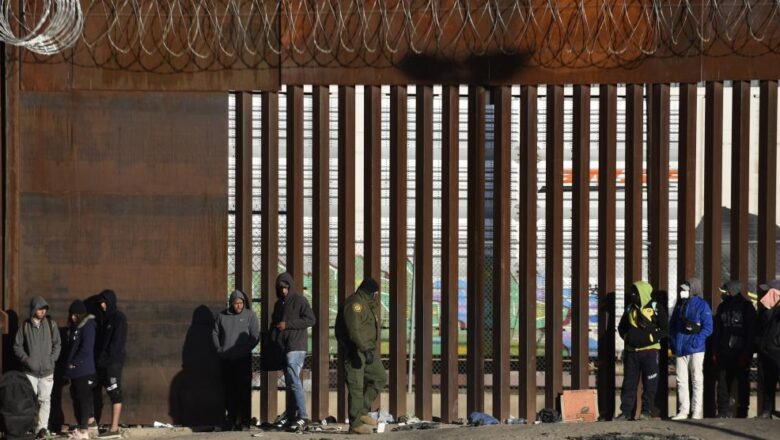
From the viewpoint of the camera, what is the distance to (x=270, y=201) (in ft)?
38.7

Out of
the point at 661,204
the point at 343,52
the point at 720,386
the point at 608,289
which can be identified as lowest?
the point at 720,386

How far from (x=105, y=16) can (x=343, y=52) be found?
2301mm

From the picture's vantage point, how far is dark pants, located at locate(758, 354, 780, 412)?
11031 millimetres

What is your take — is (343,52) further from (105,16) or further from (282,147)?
(282,147)

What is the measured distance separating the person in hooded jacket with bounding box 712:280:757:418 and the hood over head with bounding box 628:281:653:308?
25.7 inches

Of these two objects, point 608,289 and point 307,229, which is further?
point 307,229

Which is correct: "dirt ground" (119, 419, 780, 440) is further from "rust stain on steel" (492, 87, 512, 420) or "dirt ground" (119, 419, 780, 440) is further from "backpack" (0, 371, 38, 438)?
"backpack" (0, 371, 38, 438)

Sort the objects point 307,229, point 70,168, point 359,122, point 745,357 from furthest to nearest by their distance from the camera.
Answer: point 359,122 → point 307,229 → point 70,168 → point 745,357

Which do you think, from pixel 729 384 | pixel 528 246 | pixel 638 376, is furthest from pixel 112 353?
pixel 729 384

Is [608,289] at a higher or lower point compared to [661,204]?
lower

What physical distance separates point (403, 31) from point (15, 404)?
4793mm

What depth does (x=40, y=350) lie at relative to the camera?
450 inches

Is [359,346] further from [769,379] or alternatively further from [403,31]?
[769,379]

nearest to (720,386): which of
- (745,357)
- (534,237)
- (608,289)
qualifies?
(745,357)
